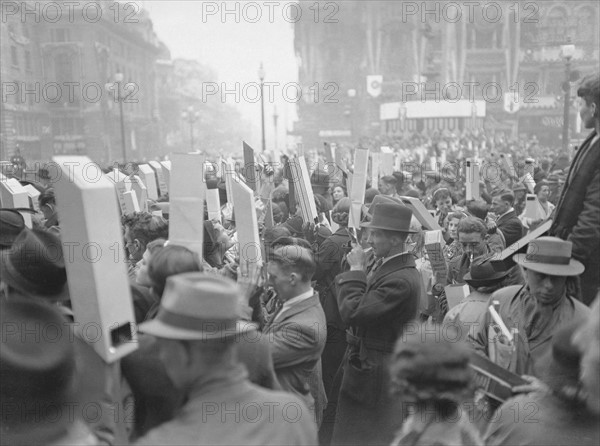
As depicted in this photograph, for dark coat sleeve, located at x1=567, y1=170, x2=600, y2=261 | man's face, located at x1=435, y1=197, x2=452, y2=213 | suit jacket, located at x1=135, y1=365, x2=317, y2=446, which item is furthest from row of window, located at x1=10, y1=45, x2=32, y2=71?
suit jacket, located at x1=135, y1=365, x2=317, y2=446

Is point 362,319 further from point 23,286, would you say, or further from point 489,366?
point 23,286

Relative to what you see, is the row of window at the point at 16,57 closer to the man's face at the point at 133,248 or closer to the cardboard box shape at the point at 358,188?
the cardboard box shape at the point at 358,188

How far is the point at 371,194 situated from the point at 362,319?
3.92 meters

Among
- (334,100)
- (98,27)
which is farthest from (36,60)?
(334,100)

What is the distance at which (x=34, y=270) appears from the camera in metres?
2.72

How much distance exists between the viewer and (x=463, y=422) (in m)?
2.10

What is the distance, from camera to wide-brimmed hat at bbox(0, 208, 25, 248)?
3562mm

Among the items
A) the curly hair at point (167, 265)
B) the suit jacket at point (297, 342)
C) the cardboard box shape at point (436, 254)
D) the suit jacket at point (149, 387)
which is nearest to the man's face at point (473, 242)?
the cardboard box shape at point (436, 254)

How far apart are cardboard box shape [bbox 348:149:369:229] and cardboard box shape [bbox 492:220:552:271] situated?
1.82 meters

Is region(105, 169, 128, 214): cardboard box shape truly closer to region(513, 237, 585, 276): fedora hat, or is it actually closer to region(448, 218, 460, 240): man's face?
region(448, 218, 460, 240): man's face

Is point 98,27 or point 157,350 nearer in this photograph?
point 157,350

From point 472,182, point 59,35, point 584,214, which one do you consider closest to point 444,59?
point 59,35

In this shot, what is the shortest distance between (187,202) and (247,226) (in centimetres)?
62

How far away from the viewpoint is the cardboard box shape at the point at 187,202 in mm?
3580
